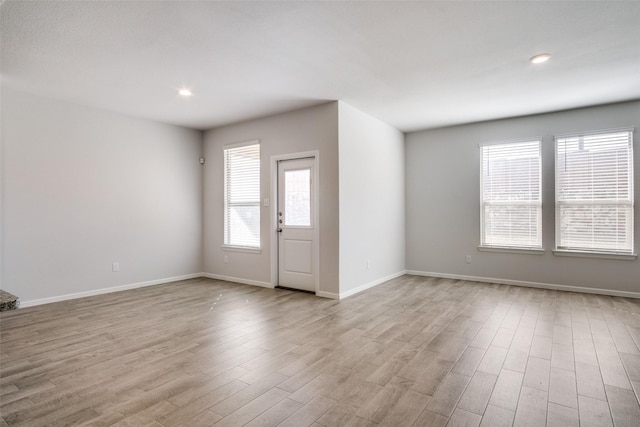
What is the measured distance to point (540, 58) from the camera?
3340 millimetres

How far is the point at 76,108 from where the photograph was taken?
4781 mm

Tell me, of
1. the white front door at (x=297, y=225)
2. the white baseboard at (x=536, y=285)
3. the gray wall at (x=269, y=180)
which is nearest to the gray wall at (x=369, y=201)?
the gray wall at (x=269, y=180)

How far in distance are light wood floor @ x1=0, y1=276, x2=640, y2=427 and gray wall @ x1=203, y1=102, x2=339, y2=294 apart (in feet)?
3.18

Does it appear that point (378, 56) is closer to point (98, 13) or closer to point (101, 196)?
point (98, 13)

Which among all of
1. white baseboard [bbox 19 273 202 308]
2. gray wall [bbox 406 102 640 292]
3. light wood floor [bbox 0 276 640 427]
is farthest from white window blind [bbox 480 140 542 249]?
white baseboard [bbox 19 273 202 308]

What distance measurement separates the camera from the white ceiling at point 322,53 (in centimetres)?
256

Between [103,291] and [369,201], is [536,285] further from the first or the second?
[103,291]

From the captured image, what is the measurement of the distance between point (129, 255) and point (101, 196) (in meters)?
1.00

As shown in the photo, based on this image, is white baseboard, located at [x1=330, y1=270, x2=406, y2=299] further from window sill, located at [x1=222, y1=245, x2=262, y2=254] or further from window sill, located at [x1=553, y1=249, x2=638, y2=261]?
window sill, located at [x1=553, y1=249, x2=638, y2=261]

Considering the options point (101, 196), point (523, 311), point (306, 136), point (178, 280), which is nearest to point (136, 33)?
point (306, 136)

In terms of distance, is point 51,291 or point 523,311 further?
point 51,291

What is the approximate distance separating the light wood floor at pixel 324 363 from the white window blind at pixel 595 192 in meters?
0.90

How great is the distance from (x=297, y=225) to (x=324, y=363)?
8.91 ft

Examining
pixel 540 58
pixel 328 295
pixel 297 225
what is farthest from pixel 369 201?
pixel 540 58
